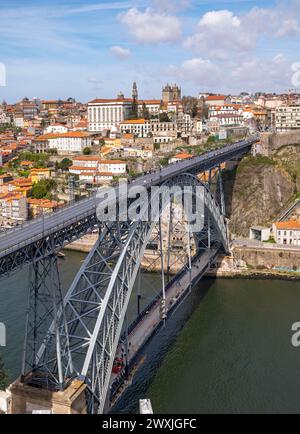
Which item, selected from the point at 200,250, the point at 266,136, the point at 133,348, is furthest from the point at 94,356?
the point at 266,136

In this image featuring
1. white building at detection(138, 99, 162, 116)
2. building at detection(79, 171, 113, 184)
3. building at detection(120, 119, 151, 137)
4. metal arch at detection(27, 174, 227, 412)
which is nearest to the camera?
metal arch at detection(27, 174, 227, 412)


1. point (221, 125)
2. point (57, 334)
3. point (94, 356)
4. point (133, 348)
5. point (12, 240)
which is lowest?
point (133, 348)

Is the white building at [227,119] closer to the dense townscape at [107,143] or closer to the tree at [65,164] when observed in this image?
the dense townscape at [107,143]

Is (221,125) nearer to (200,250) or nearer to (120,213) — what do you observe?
(200,250)

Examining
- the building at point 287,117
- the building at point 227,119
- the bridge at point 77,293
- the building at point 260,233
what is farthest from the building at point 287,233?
the building at point 227,119

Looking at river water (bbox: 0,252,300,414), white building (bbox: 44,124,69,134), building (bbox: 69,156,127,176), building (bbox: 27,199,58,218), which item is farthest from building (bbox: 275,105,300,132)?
river water (bbox: 0,252,300,414)

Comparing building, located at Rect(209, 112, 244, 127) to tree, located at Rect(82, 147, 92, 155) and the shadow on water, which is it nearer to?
tree, located at Rect(82, 147, 92, 155)
